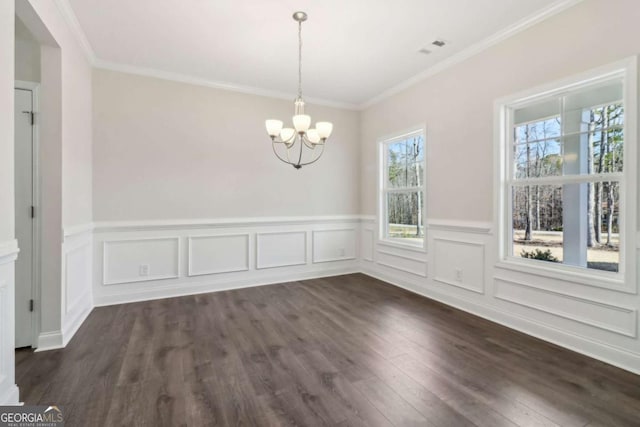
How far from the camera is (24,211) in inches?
98.3

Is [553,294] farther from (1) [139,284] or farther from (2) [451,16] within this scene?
(1) [139,284]

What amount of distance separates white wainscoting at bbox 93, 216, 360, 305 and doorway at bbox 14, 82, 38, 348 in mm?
993

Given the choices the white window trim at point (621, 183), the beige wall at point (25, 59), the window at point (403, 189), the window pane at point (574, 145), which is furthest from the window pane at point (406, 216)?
the beige wall at point (25, 59)

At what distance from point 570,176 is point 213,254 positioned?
3.99 meters

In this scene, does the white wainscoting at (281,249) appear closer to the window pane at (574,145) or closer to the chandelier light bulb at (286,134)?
the chandelier light bulb at (286,134)

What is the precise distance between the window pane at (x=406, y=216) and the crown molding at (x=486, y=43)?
1484mm

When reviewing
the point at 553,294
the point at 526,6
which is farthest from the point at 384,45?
the point at 553,294

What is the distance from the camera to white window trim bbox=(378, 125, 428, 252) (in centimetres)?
392

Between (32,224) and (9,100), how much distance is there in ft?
4.28

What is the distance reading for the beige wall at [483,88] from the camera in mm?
2297

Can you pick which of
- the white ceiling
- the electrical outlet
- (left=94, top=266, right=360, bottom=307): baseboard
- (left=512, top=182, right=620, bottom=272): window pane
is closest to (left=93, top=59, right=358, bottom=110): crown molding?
the white ceiling

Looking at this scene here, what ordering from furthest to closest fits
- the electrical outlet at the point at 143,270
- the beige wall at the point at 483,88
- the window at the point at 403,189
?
the window at the point at 403,189, the electrical outlet at the point at 143,270, the beige wall at the point at 483,88

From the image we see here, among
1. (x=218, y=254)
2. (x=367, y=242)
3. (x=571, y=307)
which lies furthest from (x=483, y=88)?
(x=218, y=254)

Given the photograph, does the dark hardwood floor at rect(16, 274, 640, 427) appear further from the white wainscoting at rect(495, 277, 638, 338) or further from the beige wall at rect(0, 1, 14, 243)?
the beige wall at rect(0, 1, 14, 243)
